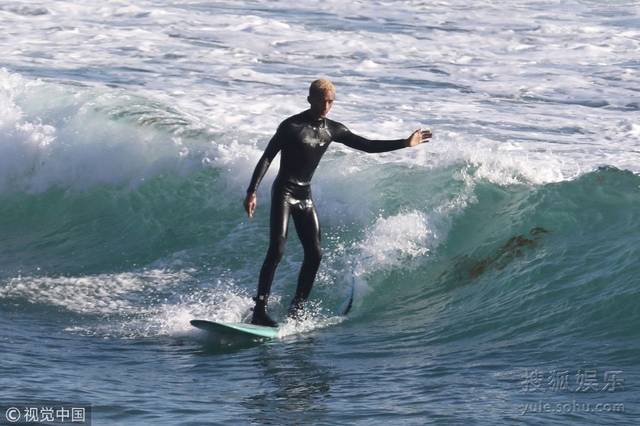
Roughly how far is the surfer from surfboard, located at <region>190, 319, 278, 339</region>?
145 mm

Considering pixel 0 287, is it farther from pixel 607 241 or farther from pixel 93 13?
pixel 93 13

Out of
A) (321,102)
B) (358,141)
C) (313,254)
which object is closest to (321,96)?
(321,102)

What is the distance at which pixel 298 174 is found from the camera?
28.9 feet

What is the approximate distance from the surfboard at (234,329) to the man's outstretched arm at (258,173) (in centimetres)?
81

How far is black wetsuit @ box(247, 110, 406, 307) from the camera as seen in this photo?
8.72m

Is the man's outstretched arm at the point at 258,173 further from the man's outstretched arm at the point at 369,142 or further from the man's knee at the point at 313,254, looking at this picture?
the man's knee at the point at 313,254

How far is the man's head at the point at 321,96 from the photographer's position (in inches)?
332

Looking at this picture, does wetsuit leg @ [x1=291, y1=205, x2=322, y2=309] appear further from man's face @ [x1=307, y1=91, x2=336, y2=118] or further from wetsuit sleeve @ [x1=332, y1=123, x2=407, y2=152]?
man's face @ [x1=307, y1=91, x2=336, y2=118]

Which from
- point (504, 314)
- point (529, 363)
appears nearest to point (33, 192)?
point (504, 314)

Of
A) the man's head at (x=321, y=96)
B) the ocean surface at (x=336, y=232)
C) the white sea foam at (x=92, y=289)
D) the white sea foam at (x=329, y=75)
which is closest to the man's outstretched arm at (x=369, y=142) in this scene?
the man's head at (x=321, y=96)

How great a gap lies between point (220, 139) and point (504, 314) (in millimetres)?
5477

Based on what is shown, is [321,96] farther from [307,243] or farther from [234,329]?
[234,329]

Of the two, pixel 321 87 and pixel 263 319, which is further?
pixel 263 319

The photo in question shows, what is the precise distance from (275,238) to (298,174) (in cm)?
51
